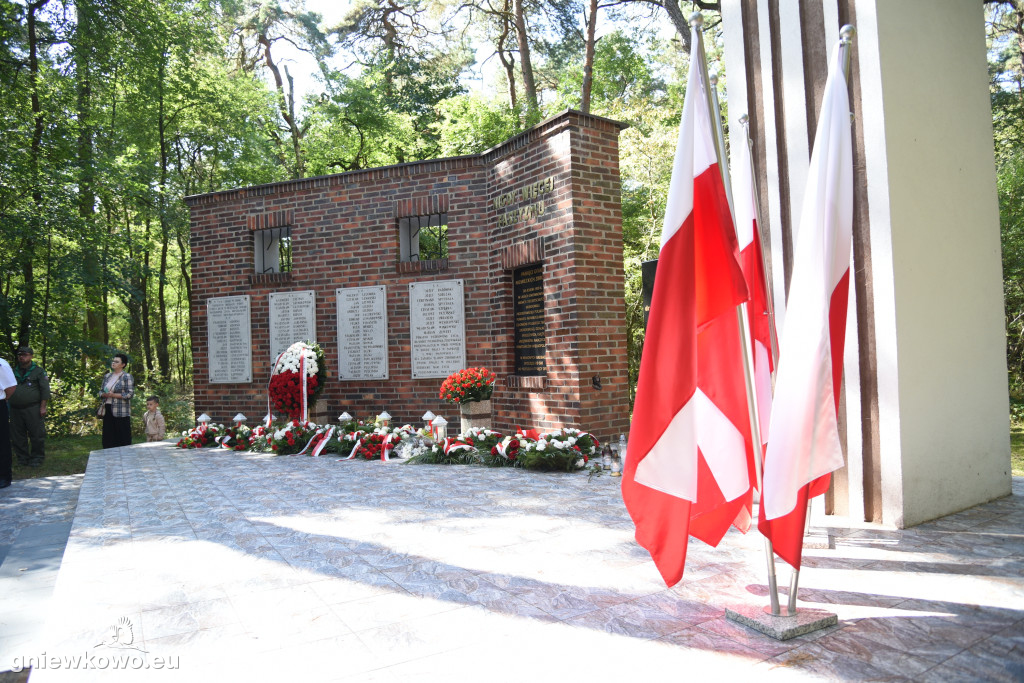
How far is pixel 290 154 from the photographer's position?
73.9 feet

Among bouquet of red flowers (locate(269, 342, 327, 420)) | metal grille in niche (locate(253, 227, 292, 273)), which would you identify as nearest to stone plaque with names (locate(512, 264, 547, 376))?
bouquet of red flowers (locate(269, 342, 327, 420))

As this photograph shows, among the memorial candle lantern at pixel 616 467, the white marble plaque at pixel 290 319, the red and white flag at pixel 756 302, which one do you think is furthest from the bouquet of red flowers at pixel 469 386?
the red and white flag at pixel 756 302

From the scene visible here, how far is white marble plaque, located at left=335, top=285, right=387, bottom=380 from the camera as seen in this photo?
9.63 m

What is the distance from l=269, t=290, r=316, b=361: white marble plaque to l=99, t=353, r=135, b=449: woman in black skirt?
206cm

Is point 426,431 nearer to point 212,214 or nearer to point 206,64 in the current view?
point 212,214

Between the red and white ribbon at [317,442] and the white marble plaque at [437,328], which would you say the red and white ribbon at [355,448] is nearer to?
the red and white ribbon at [317,442]

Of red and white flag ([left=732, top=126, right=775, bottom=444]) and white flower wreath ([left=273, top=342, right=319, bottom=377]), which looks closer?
red and white flag ([left=732, top=126, right=775, bottom=444])

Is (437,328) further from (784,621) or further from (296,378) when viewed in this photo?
(784,621)

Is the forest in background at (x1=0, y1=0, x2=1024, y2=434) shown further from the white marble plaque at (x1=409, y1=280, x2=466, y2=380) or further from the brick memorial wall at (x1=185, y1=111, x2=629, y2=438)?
the white marble plaque at (x1=409, y1=280, x2=466, y2=380)

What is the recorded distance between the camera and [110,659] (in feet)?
8.11

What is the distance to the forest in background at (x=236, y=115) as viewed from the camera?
37.8 ft

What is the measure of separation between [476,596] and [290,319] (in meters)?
8.09

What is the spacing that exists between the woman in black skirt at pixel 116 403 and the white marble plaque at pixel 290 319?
2063 millimetres

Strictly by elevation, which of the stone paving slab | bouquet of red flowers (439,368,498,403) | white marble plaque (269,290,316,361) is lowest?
the stone paving slab
